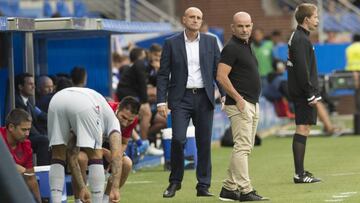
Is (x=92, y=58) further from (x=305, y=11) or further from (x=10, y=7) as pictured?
(x=10, y=7)

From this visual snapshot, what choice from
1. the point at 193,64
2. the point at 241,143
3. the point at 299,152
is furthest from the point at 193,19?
the point at 299,152

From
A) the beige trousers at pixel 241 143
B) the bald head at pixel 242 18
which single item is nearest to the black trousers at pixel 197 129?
the beige trousers at pixel 241 143

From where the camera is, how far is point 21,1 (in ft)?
86.8

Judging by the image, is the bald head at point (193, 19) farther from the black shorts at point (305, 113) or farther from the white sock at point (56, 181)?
the white sock at point (56, 181)

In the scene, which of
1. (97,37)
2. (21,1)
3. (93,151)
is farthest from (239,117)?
(21,1)

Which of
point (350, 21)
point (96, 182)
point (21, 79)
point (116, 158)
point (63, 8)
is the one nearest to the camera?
point (116, 158)

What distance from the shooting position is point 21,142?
424 inches

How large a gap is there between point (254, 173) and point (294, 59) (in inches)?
93.3

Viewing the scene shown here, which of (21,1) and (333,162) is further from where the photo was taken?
(21,1)

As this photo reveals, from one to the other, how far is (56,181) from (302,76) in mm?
3495

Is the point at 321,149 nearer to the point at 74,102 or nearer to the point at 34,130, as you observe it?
the point at 34,130

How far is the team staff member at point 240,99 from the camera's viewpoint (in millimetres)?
11227

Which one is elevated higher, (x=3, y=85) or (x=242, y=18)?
(x=242, y=18)

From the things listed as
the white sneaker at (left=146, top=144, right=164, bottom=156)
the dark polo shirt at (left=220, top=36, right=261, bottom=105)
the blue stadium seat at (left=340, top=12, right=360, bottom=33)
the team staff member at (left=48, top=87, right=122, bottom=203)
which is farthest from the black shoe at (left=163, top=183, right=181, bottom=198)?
the blue stadium seat at (left=340, top=12, right=360, bottom=33)
